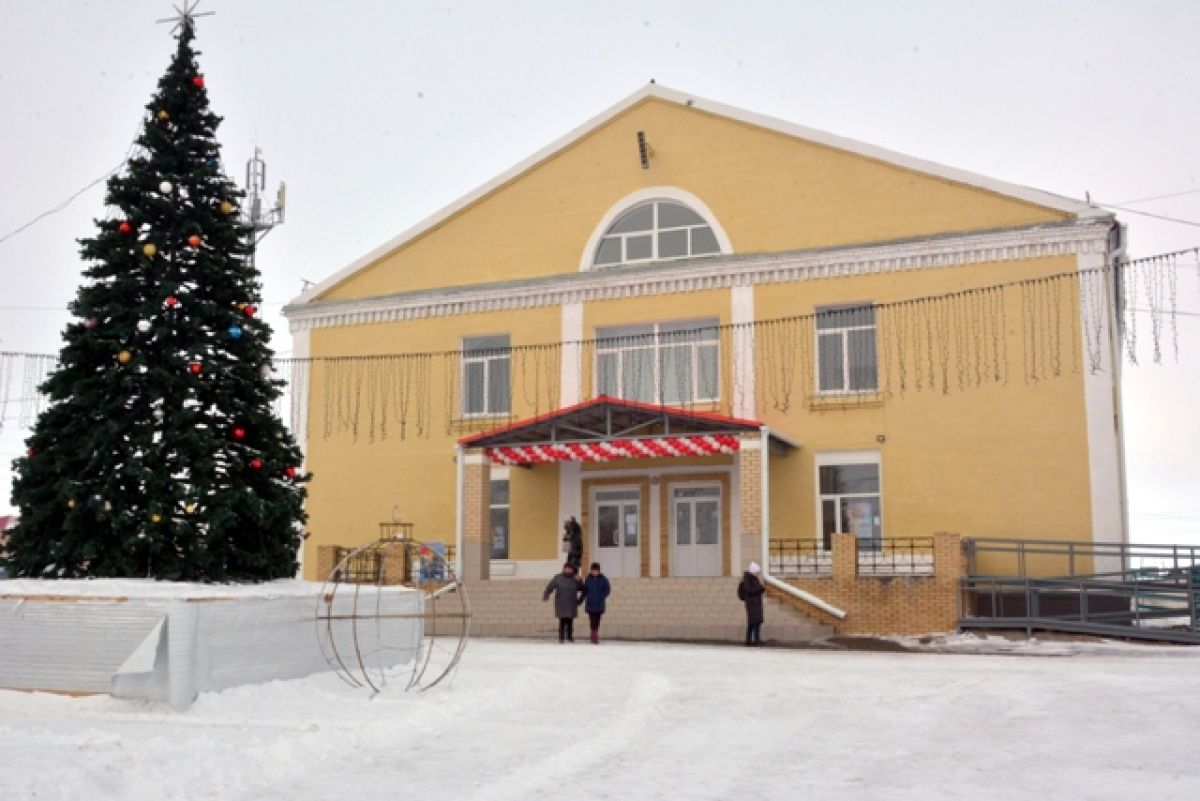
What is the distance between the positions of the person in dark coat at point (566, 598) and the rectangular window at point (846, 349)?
8.00 metres

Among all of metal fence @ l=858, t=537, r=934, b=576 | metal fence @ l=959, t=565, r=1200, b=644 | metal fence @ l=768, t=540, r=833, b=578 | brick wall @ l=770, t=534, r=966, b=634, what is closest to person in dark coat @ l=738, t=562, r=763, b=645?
brick wall @ l=770, t=534, r=966, b=634

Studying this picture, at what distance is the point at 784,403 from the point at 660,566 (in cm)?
438

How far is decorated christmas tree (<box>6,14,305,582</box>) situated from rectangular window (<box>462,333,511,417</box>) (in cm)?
1558

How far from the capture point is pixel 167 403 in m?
12.6

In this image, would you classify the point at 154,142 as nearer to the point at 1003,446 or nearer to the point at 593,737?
the point at 593,737

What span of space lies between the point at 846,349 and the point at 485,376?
8.36m

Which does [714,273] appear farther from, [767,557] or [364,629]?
[364,629]

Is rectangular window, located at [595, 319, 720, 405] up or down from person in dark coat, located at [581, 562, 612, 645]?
up

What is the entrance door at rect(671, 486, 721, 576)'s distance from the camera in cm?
2667

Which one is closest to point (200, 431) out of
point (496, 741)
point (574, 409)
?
point (496, 741)

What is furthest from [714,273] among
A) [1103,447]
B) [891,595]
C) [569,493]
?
[1103,447]

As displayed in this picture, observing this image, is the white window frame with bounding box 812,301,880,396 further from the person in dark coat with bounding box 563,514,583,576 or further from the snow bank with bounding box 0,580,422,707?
the snow bank with bounding box 0,580,422,707

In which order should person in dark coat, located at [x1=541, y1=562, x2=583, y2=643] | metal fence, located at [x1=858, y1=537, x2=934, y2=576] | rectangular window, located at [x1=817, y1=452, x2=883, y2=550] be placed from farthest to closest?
rectangular window, located at [x1=817, y1=452, x2=883, y2=550] < metal fence, located at [x1=858, y1=537, x2=934, y2=576] < person in dark coat, located at [x1=541, y1=562, x2=583, y2=643]

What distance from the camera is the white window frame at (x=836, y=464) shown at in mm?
25531
